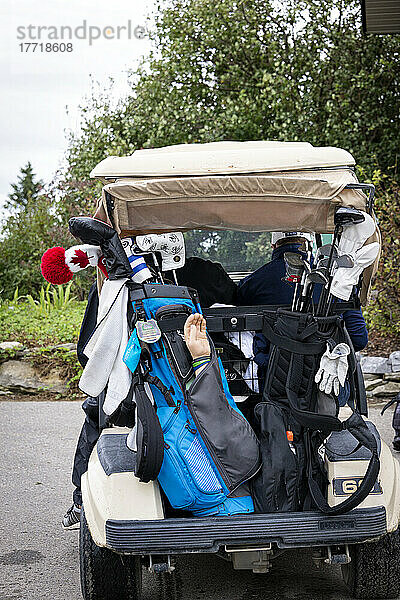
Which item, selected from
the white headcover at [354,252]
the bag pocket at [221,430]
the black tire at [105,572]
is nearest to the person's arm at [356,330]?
the white headcover at [354,252]

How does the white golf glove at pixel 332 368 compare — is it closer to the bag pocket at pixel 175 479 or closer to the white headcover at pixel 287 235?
the bag pocket at pixel 175 479

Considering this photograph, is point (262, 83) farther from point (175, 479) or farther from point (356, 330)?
point (175, 479)

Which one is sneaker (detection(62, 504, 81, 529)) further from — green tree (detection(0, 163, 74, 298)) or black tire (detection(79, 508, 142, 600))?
green tree (detection(0, 163, 74, 298))

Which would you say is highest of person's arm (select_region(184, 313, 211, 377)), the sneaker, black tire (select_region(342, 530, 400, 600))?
person's arm (select_region(184, 313, 211, 377))

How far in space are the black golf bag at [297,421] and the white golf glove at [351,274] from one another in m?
0.12

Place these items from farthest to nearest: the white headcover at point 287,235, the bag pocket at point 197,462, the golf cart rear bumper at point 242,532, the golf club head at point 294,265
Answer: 1. the white headcover at point 287,235
2. the golf club head at point 294,265
3. the bag pocket at point 197,462
4. the golf cart rear bumper at point 242,532

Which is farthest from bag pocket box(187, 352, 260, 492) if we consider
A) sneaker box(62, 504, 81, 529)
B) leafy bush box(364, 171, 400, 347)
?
leafy bush box(364, 171, 400, 347)

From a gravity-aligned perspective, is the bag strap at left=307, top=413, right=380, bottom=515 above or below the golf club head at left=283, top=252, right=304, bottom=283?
below

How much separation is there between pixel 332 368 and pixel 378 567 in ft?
3.03

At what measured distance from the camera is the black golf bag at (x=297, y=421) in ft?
10.7

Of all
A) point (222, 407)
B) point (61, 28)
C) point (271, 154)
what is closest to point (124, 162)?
point (271, 154)

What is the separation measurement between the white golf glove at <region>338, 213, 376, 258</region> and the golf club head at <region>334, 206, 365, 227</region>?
3 cm

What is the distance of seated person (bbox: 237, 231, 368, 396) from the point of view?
12.2 ft

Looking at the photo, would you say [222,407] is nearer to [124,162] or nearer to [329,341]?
[329,341]
